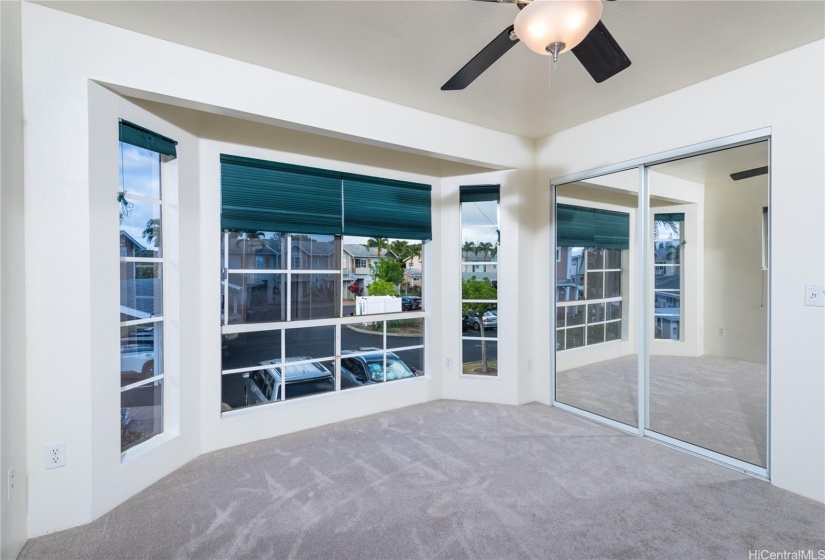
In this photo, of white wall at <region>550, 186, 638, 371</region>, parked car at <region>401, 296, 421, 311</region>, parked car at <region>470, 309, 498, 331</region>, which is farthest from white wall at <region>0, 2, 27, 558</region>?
white wall at <region>550, 186, 638, 371</region>

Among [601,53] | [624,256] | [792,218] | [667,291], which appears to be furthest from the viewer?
[624,256]

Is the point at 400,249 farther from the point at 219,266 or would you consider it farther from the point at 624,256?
the point at 624,256

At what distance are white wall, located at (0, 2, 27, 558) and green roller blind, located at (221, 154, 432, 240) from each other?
3.75 feet

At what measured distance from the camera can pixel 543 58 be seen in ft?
7.90

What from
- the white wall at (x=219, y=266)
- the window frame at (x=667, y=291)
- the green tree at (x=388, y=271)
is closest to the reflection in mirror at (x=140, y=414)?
the white wall at (x=219, y=266)

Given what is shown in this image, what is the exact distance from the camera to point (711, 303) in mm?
3008

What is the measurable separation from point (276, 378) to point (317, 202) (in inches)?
58.5

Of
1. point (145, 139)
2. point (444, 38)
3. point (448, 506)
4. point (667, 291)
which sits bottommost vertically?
point (448, 506)

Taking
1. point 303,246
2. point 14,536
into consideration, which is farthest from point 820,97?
point 14,536

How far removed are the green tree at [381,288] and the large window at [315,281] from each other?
10 mm

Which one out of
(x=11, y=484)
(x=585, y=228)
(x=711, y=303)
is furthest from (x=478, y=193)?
(x=11, y=484)

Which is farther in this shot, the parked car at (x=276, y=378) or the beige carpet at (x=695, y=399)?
the parked car at (x=276, y=378)

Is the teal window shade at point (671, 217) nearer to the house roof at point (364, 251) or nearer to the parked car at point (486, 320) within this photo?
the parked car at point (486, 320)

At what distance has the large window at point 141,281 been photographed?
94.1 inches
